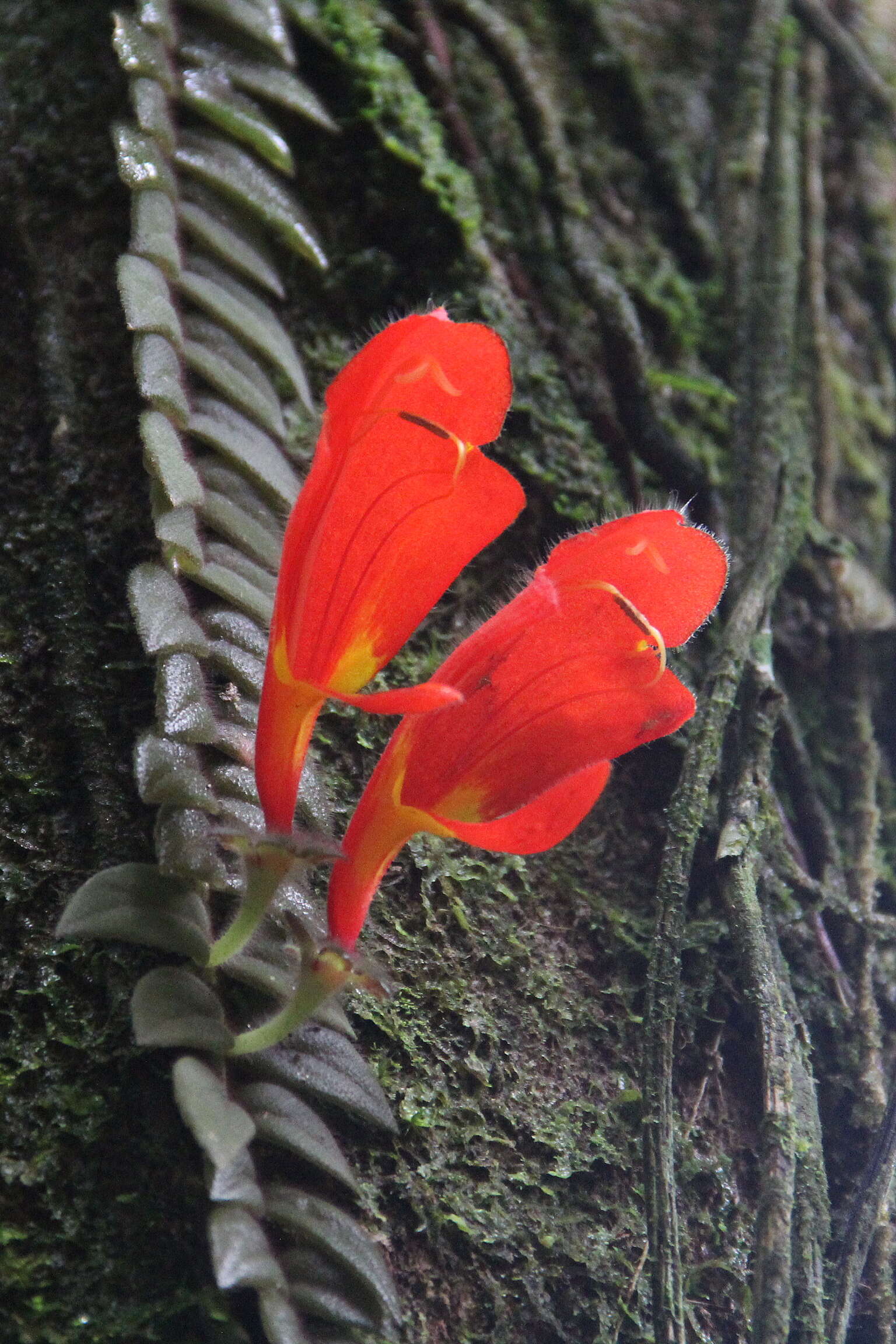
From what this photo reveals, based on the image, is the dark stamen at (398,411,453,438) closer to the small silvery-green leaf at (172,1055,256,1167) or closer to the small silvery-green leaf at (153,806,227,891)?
the small silvery-green leaf at (153,806,227,891)

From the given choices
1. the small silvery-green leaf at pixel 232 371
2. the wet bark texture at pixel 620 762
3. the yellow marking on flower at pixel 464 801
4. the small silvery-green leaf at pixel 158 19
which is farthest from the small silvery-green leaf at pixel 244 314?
the yellow marking on flower at pixel 464 801

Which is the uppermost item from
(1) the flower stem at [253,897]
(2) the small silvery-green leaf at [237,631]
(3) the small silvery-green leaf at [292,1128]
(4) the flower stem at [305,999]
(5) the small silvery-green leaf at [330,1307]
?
(2) the small silvery-green leaf at [237,631]

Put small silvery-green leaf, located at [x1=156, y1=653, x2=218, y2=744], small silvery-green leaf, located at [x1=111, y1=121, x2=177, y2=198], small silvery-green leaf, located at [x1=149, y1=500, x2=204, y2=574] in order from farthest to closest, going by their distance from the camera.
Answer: small silvery-green leaf, located at [x1=111, y1=121, x2=177, y2=198] → small silvery-green leaf, located at [x1=149, y1=500, x2=204, y2=574] → small silvery-green leaf, located at [x1=156, y1=653, x2=218, y2=744]

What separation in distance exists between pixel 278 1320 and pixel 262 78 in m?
1.63

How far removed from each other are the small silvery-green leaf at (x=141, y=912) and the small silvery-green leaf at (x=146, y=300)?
2.13 ft

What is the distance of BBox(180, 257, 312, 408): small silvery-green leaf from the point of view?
4.62 ft

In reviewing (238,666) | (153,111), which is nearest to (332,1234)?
(238,666)

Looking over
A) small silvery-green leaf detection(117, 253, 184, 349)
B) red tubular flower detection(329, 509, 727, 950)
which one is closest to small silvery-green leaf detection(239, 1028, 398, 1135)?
red tubular flower detection(329, 509, 727, 950)

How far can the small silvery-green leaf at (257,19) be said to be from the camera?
1.61m

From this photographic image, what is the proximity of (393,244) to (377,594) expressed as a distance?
984mm

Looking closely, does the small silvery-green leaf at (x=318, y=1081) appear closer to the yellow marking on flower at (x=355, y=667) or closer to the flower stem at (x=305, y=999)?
the flower stem at (x=305, y=999)

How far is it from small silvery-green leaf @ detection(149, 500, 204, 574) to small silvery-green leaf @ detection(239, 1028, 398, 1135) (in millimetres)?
509

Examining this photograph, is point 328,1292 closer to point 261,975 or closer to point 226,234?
point 261,975

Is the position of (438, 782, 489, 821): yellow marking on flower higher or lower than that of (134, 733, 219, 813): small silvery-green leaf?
lower
